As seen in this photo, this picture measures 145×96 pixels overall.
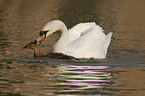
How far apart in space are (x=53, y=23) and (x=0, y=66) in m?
1.94

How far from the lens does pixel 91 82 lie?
9867mm

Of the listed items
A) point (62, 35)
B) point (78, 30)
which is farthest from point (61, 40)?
point (78, 30)

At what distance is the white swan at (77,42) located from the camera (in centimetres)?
1245

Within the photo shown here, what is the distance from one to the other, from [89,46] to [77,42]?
0.34 meters

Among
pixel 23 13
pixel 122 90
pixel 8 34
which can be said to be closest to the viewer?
pixel 122 90

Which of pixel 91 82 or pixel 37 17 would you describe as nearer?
pixel 91 82

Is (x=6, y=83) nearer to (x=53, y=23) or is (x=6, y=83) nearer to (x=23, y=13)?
(x=53, y=23)

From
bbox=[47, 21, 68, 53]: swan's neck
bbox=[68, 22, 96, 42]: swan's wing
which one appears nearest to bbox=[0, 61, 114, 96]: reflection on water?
bbox=[47, 21, 68, 53]: swan's neck

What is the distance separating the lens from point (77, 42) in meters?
12.6

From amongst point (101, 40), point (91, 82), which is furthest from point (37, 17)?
point (91, 82)

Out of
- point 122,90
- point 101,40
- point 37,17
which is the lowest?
point 122,90

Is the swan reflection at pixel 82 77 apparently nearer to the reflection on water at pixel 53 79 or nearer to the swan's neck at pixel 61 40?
the reflection on water at pixel 53 79

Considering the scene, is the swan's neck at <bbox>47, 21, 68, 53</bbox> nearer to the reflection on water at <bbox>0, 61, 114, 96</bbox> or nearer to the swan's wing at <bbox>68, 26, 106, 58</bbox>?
the swan's wing at <bbox>68, 26, 106, 58</bbox>

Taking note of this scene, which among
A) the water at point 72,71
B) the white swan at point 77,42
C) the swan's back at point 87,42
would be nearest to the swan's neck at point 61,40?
the white swan at point 77,42
